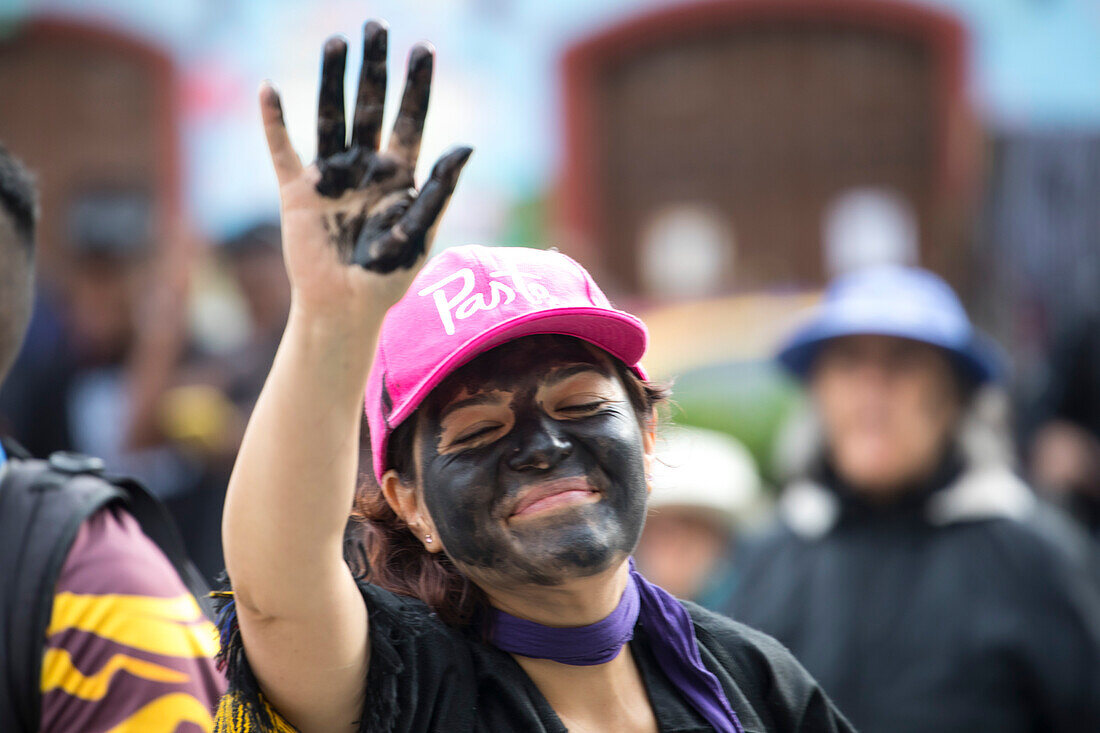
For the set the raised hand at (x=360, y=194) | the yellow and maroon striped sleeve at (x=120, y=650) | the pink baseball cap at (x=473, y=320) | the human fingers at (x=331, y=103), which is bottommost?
the yellow and maroon striped sleeve at (x=120, y=650)

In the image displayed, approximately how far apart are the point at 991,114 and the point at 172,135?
5.28m

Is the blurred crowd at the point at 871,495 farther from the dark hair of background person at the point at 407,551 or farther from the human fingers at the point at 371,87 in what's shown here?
the human fingers at the point at 371,87

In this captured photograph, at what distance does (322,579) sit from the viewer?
Result: 1.42 metres

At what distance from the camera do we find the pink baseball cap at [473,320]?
1640mm

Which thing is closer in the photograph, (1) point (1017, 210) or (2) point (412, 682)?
(2) point (412, 682)

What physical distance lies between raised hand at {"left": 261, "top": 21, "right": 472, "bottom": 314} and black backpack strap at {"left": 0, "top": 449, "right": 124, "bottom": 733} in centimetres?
85

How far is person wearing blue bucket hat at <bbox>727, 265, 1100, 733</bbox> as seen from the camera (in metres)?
3.44

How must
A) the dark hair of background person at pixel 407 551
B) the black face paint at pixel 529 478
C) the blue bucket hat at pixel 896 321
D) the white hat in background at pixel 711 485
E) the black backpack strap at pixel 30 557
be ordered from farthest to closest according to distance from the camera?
the white hat in background at pixel 711 485 < the blue bucket hat at pixel 896 321 < the black backpack strap at pixel 30 557 < the dark hair of background person at pixel 407 551 < the black face paint at pixel 529 478

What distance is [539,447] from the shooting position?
1.61 meters

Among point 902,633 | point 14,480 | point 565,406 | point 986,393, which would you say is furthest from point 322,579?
point 986,393

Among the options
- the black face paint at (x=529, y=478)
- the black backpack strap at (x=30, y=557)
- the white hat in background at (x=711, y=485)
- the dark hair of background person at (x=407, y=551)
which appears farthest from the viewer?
the white hat in background at (x=711, y=485)

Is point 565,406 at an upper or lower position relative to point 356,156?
lower

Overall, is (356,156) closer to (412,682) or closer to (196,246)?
(412,682)

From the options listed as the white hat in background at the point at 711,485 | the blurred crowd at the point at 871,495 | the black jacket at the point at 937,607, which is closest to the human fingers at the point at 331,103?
the blurred crowd at the point at 871,495
